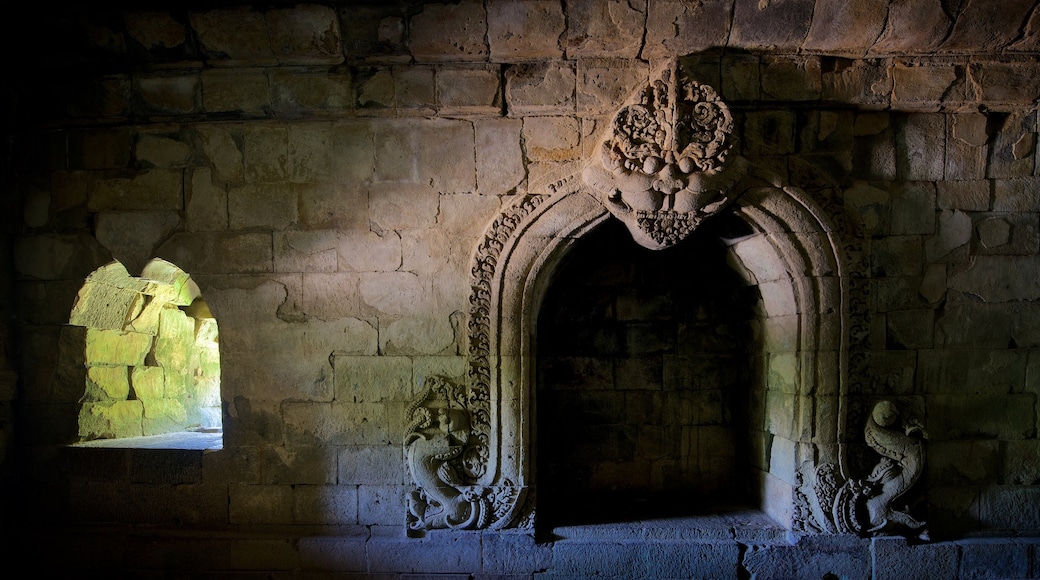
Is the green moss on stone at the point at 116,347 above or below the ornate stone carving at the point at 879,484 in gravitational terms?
above

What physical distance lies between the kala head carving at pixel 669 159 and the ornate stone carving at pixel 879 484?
1.61 metres

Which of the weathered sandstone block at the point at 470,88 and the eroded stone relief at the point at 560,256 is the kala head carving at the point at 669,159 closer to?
the eroded stone relief at the point at 560,256

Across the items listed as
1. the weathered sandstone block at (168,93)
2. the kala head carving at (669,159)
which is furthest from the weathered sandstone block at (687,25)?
the weathered sandstone block at (168,93)

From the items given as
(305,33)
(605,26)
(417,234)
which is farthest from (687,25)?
(305,33)

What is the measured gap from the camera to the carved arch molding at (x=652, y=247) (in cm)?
317

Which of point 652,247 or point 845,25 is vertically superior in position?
point 845,25

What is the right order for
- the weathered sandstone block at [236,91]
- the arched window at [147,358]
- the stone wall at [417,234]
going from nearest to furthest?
the stone wall at [417,234]
the weathered sandstone block at [236,91]
the arched window at [147,358]

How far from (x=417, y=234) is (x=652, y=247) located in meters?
1.43

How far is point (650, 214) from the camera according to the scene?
3201 mm

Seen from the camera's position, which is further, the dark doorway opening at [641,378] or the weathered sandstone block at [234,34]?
the dark doorway opening at [641,378]

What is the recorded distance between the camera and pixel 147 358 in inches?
168

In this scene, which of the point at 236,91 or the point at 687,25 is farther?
the point at 236,91

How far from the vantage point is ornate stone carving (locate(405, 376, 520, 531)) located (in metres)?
3.20

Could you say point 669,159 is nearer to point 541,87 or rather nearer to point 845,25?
point 541,87
